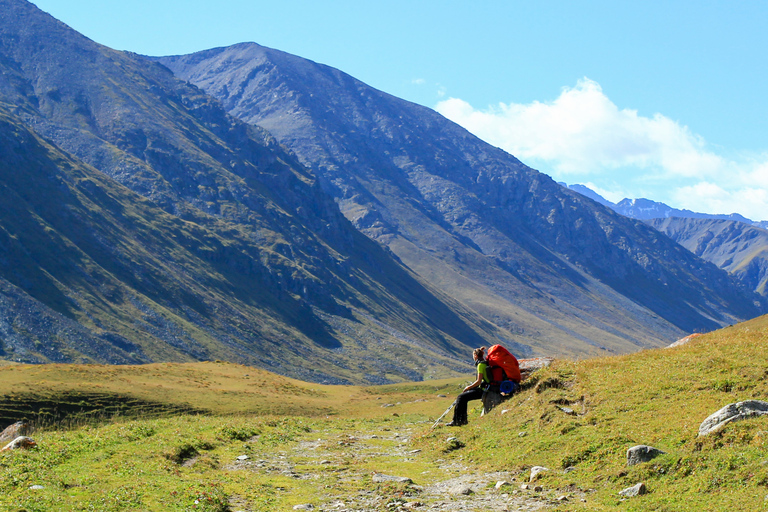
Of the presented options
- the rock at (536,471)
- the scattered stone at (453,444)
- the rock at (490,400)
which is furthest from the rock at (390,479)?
the rock at (490,400)

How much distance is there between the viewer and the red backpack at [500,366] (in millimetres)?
25609

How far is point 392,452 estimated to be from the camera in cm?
2406

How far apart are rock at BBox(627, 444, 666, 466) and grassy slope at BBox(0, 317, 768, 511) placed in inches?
10.7

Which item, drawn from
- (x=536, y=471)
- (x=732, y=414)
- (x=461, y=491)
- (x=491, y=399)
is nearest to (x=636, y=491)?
(x=536, y=471)

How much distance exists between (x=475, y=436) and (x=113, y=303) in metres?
164

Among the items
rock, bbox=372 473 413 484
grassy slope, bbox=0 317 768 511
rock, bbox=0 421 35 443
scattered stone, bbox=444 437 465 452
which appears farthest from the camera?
rock, bbox=0 421 35 443

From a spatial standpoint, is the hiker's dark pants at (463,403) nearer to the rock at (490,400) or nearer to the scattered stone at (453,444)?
the rock at (490,400)

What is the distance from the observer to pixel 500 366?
84.3 feet

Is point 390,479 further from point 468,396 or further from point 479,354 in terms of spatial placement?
point 479,354

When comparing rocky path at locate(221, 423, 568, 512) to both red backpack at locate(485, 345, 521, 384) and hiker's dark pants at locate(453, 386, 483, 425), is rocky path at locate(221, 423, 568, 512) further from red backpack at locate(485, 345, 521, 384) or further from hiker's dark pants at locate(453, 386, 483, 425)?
red backpack at locate(485, 345, 521, 384)

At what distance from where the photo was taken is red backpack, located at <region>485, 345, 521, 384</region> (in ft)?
84.0

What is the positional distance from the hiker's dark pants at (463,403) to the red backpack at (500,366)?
83 cm

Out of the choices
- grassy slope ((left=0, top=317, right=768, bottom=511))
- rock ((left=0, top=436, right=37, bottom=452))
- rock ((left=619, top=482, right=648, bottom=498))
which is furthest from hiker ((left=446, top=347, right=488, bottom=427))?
rock ((left=0, top=436, right=37, bottom=452))

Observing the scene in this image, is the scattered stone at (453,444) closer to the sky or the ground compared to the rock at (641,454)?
closer to the ground
